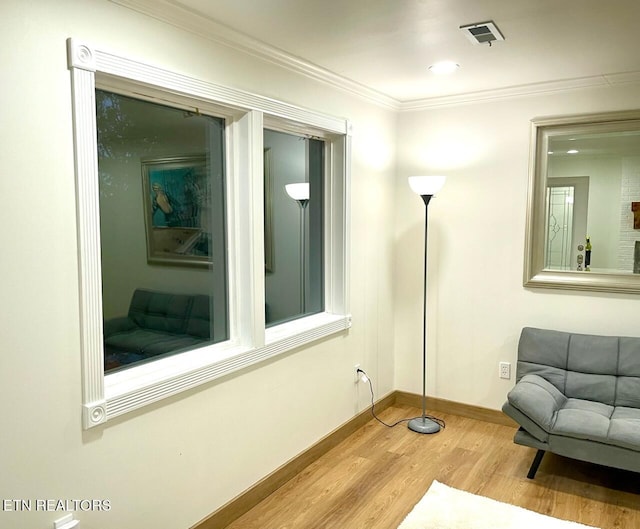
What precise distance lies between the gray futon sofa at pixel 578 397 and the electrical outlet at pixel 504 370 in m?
0.30

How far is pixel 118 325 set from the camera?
2230mm

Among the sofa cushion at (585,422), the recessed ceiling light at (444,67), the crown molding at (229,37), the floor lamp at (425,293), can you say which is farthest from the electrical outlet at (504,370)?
the crown molding at (229,37)

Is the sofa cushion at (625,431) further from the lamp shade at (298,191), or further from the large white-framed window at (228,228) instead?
the lamp shade at (298,191)

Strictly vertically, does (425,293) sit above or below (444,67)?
below

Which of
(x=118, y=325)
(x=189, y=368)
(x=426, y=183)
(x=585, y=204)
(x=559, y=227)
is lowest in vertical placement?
(x=189, y=368)

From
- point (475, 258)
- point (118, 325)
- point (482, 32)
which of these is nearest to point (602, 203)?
point (475, 258)

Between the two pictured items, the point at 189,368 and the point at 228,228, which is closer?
the point at 189,368

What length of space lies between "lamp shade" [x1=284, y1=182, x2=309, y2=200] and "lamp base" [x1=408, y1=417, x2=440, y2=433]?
1.82m

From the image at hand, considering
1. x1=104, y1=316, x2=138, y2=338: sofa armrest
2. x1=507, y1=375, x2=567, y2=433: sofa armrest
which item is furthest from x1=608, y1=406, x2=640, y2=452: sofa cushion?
x1=104, y1=316, x2=138, y2=338: sofa armrest

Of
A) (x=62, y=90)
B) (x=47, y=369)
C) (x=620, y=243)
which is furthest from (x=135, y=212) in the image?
(x=620, y=243)

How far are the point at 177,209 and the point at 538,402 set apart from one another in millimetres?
2248

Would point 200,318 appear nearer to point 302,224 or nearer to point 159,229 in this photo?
point 159,229

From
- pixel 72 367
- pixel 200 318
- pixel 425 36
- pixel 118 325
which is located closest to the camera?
pixel 72 367

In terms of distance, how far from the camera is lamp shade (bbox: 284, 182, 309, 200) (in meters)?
3.27
